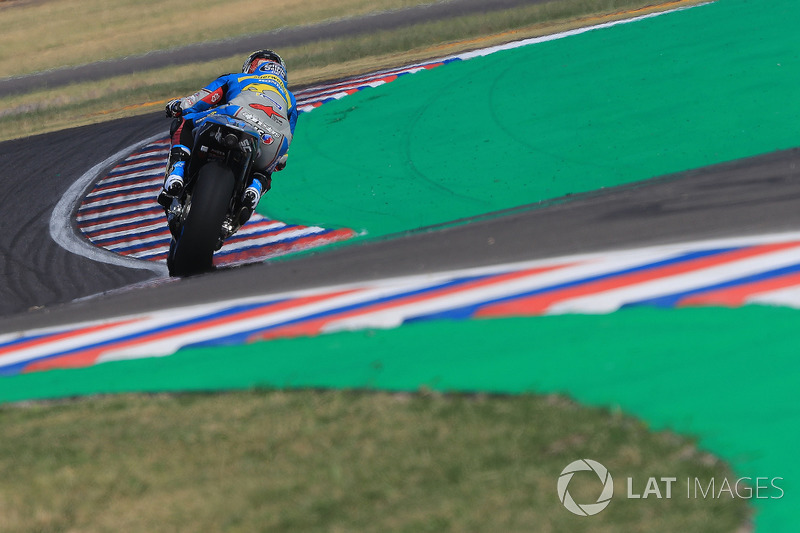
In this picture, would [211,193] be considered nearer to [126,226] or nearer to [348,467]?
[126,226]

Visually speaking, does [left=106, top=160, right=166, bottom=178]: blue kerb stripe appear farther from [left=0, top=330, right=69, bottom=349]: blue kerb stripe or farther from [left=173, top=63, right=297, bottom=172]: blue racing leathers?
[left=0, top=330, right=69, bottom=349]: blue kerb stripe

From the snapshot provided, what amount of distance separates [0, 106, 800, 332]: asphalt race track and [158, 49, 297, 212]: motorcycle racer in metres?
0.78

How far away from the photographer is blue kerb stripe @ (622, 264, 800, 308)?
5.19 metres

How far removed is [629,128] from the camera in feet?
33.4

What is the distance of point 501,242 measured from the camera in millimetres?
6887

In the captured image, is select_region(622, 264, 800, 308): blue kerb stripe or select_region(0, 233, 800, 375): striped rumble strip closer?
select_region(622, 264, 800, 308): blue kerb stripe

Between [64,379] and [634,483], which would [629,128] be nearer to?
[64,379]

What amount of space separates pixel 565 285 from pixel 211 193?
2931 millimetres

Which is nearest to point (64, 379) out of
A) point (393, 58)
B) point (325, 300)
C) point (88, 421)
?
point (88, 421)

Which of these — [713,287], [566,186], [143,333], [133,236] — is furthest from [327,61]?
[713,287]

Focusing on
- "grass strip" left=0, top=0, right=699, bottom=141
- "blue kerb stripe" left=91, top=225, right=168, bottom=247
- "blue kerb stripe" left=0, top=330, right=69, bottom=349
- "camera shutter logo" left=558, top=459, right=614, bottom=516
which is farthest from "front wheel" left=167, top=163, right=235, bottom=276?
"grass strip" left=0, top=0, right=699, bottom=141

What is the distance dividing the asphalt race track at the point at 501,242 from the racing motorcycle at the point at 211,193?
240 millimetres

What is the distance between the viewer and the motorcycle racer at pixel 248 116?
25.5 feet

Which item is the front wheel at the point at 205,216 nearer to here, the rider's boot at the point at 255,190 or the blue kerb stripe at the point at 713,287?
the rider's boot at the point at 255,190
